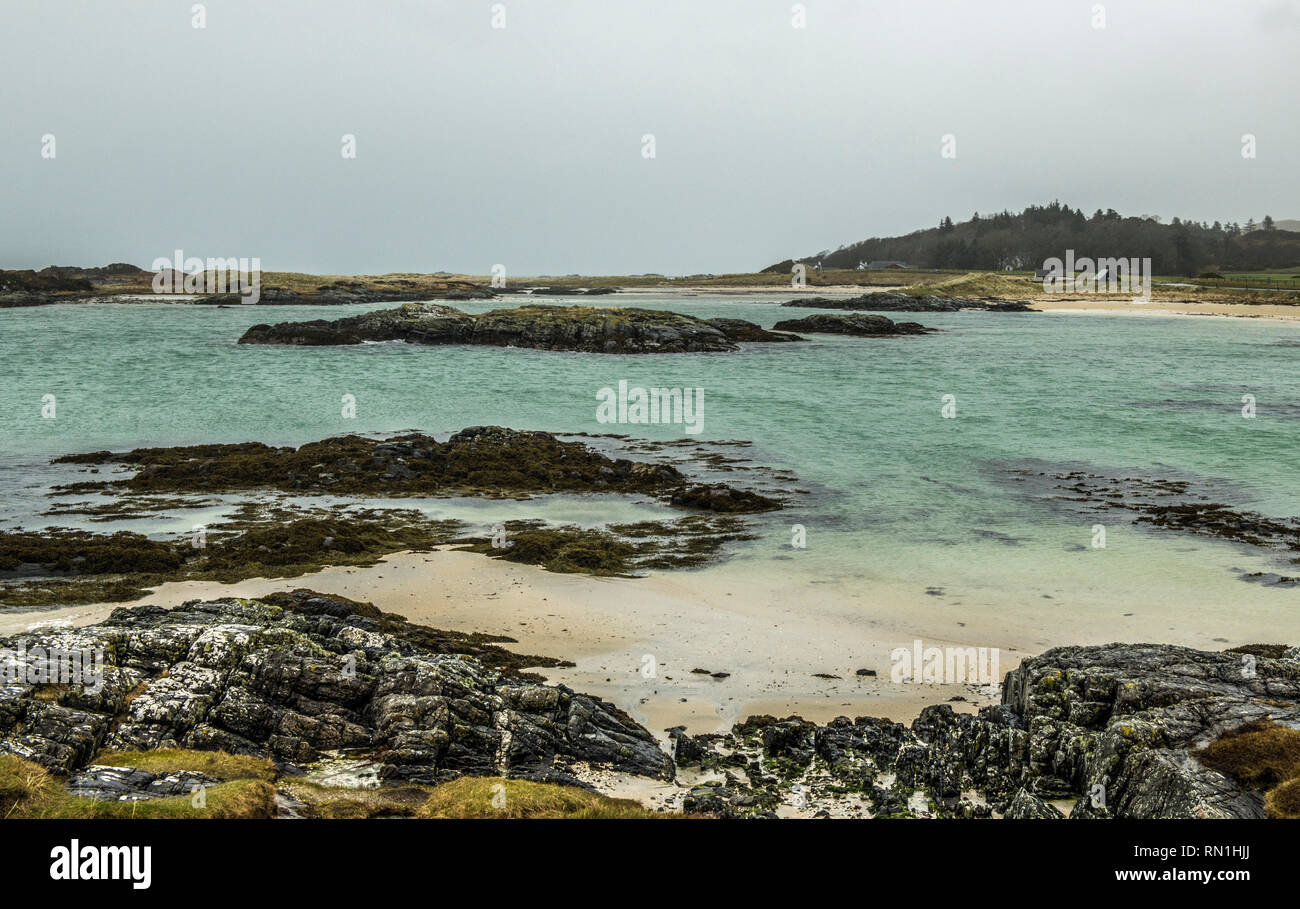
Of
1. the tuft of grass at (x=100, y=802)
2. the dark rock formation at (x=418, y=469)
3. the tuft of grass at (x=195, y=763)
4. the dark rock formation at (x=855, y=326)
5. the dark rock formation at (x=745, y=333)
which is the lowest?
the tuft of grass at (x=195, y=763)

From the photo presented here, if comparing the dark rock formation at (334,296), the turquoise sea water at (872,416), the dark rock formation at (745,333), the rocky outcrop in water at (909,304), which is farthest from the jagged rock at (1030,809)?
the dark rock formation at (334,296)

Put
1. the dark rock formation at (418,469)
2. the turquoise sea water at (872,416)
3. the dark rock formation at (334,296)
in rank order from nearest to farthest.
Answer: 1. the turquoise sea water at (872,416)
2. the dark rock formation at (418,469)
3. the dark rock formation at (334,296)

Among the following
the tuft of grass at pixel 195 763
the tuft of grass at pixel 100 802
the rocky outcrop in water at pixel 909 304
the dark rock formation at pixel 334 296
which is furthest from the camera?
the rocky outcrop in water at pixel 909 304

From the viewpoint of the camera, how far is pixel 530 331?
74.7 meters

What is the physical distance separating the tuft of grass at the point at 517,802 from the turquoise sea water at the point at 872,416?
1069cm

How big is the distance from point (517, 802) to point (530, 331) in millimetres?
68355

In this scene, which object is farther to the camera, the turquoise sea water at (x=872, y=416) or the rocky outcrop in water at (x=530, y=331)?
the rocky outcrop in water at (x=530, y=331)

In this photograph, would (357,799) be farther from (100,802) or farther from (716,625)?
(716,625)

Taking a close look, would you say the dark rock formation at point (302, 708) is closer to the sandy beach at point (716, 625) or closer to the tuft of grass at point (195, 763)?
the tuft of grass at point (195, 763)

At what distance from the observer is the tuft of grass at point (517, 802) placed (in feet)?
26.5

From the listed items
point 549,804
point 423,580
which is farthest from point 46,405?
point 549,804

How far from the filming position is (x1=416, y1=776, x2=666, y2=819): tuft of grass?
8086mm
